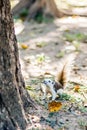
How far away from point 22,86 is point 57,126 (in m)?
0.52

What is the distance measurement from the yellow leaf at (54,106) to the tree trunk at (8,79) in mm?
458

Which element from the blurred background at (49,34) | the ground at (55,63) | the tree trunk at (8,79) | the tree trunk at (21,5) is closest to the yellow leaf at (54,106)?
the ground at (55,63)

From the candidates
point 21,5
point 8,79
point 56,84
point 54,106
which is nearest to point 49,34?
point 21,5

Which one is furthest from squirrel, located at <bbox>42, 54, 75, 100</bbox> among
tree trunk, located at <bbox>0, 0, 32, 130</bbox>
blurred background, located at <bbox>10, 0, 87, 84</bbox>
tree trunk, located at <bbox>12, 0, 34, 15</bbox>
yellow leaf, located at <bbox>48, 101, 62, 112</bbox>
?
tree trunk, located at <bbox>12, 0, 34, 15</bbox>

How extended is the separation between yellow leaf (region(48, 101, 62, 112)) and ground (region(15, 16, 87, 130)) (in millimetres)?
32

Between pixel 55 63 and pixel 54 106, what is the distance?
2.08m

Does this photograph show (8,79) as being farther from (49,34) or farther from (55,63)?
(49,34)

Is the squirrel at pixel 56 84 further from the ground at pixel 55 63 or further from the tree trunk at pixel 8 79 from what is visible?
the tree trunk at pixel 8 79

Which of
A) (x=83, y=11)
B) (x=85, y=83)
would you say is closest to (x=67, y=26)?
(x=83, y=11)

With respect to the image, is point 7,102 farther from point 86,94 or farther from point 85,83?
point 85,83

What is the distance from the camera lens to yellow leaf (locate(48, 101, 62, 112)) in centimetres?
406

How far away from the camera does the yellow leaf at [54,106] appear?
406 cm

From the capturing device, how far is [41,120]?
3881 mm

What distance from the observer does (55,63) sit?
614cm
